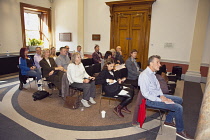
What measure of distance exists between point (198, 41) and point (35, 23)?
8.35m

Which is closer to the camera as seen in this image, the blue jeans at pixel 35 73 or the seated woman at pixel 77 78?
the seated woman at pixel 77 78

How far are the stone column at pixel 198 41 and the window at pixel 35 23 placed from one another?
7.65m

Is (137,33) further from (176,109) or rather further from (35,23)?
(35,23)

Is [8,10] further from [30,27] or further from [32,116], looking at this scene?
[32,116]

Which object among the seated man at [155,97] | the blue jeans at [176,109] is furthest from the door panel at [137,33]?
the blue jeans at [176,109]

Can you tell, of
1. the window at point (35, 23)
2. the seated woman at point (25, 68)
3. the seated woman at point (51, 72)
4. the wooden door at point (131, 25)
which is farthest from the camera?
the window at point (35, 23)

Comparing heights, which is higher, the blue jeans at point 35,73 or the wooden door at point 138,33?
the wooden door at point 138,33

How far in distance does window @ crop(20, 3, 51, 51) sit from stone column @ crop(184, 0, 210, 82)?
7653 millimetres

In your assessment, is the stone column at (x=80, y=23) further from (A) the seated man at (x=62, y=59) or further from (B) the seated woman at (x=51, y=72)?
(B) the seated woman at (x=51, y=72)

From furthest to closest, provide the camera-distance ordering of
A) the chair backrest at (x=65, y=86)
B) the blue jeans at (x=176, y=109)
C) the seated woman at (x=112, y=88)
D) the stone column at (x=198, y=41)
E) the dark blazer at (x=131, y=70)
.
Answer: the stone column at (x=198, y=41) → the dark blazer at (x=131, y=70) → the chair backrest at (x=65, y=86) → the seated woman at (x=112, y=88) → the blue jeans at (x=176, y=109)

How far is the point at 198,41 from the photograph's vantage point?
5992 mm

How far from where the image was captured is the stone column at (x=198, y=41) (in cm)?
578

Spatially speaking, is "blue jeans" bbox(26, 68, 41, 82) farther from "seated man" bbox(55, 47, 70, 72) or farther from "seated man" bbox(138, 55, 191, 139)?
"seated man" bbox(138, 55, 191, 139)

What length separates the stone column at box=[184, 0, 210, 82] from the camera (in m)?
5.78
